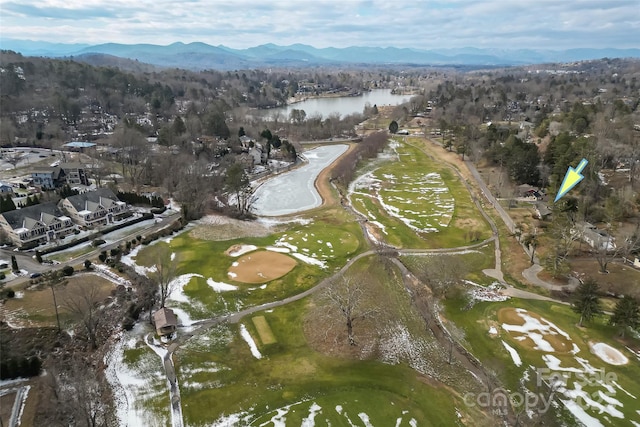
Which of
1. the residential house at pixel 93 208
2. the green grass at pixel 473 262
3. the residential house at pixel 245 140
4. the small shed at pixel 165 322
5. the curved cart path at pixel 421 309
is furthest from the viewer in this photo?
the residential house at pixel 245 140

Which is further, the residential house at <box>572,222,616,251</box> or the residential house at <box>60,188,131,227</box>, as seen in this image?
the residential house at <box>60,188,131,227</box>

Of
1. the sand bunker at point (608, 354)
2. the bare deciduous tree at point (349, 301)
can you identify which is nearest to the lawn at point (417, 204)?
the bare deciduous tree at point (349, 301)

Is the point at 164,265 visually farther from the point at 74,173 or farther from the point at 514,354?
the point at 74,173

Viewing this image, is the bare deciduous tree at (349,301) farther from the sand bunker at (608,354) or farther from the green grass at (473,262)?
the sand bunker at (608,354)

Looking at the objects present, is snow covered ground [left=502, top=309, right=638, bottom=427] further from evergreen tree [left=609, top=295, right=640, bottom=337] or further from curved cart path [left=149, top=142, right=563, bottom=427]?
curved cart path [left=149, top=142, right=563, bottom=427]

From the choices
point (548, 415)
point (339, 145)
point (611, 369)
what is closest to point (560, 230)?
point (611, 369)

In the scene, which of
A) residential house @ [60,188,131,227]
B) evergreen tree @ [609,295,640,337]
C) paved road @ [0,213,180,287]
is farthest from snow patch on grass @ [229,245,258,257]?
evergreen tree @ [609,295,640,337]
